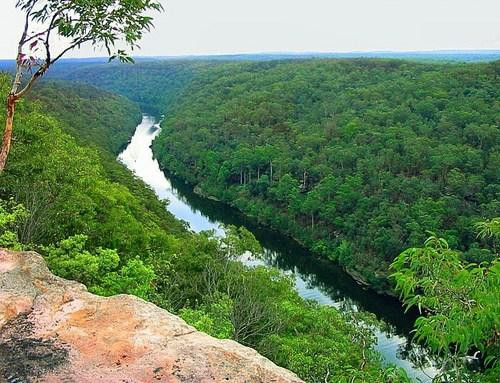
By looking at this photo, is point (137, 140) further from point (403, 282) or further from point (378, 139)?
point (403, 282)

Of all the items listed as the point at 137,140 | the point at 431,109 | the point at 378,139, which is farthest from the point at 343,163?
the point at 137,140

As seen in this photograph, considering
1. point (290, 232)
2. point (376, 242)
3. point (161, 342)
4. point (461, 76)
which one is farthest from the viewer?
point (461, 76)

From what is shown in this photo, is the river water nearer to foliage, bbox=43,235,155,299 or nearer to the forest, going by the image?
the forest

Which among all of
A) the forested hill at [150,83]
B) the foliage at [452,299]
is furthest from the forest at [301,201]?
the forested hill at [150,83]

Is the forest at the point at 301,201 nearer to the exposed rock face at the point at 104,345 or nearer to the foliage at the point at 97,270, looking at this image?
the foliage at the point at 97,270

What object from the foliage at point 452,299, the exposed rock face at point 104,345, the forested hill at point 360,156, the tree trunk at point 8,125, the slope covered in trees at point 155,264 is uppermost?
the tree trunk at point 8,125

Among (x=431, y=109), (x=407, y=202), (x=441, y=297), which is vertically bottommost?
(x=407, y=202)
